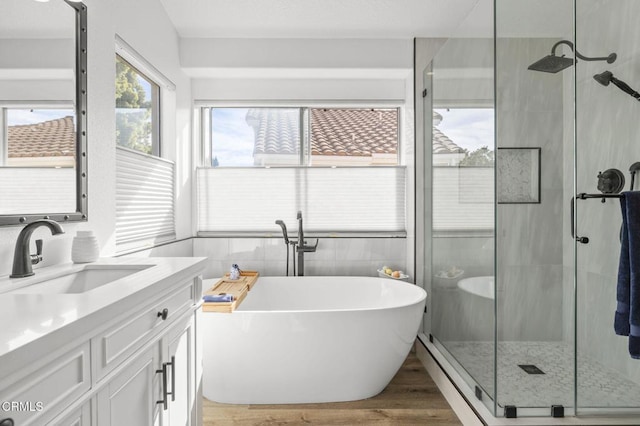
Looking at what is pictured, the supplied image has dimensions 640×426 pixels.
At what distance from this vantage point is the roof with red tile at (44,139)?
1.31 m

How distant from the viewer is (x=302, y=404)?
212cm

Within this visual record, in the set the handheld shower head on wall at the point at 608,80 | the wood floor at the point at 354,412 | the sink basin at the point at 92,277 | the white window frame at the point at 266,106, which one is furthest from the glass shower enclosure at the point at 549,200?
the sink basin at the point at 92,277

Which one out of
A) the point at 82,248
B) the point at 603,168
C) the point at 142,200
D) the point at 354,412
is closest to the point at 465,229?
the point at 603,168

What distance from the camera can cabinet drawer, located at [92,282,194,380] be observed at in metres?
0.87

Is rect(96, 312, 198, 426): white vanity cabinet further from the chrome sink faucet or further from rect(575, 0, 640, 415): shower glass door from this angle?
rect(575, 0, 640, 415): shower glass door

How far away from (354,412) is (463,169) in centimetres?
150

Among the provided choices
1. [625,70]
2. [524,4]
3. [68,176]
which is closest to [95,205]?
[68,176]

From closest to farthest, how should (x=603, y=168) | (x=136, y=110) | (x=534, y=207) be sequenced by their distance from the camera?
(x=534, y=207)
(x=603, y=168)
(x=136, y=110)

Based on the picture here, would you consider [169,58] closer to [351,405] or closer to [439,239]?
[439,239]

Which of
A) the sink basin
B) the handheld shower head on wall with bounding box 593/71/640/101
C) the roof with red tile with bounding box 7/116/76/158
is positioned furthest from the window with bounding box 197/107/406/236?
the sink basin

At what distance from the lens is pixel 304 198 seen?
3.25 meters

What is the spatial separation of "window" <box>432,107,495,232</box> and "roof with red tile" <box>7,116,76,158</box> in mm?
1909

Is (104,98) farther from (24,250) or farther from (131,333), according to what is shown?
(131,333)

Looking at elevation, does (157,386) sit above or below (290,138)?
below
